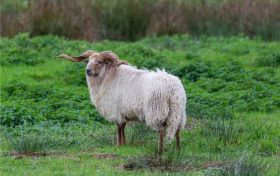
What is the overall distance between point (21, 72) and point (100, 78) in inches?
208

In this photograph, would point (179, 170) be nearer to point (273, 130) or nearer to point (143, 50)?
point (273, 130)

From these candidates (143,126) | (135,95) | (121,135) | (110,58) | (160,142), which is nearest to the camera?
(160,142)

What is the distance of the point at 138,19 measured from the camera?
870 inches

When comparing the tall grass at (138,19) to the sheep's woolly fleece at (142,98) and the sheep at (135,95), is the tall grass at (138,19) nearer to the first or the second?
the sheep at (135,95)

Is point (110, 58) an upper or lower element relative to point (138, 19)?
upper

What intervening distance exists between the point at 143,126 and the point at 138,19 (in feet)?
34.0

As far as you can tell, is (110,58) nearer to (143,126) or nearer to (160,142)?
(143,126)

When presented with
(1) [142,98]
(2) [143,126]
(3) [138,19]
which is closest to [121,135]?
(2) [143,126]

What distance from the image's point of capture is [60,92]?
49.7 feet

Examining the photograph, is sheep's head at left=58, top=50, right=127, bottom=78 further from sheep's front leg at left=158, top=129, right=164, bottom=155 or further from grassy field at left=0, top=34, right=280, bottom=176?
sheep's front leg at left=158, top=129, right=164, bottom=155

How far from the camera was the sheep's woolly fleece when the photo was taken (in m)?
10.8

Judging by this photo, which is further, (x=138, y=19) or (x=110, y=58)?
(x=138, y=19)

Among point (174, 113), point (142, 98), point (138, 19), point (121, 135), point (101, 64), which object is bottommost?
point (121, 135)

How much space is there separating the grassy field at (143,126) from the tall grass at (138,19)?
99 cm
